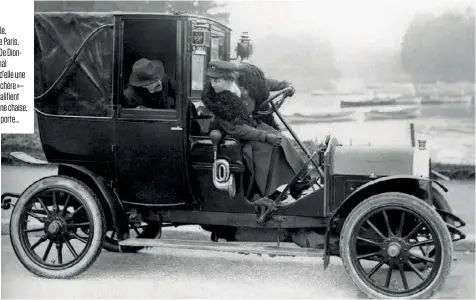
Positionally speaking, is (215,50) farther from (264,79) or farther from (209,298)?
(209,298)

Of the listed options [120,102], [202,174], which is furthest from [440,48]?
[120,102]

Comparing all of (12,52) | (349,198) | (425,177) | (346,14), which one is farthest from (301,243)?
(12,52)

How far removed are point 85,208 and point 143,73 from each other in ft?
3.52

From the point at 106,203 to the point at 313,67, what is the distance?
2162mm

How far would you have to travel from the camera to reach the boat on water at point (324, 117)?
5875mm

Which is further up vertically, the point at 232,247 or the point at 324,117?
the point at 324,117

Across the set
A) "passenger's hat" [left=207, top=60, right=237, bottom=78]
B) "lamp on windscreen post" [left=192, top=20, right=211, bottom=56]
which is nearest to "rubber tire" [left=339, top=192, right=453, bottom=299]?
"passenger's hat" [left=207, top=60, right=237, bottom=78]

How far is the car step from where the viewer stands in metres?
4.55

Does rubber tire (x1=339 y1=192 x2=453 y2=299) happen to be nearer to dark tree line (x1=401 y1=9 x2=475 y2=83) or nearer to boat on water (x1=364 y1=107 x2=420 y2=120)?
boat on water (x1=364 y1=107 x2=420 y2=120)

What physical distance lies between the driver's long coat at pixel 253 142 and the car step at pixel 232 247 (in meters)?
0.40

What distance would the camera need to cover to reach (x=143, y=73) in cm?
466

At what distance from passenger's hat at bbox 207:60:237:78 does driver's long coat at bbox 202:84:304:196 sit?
0.31ft

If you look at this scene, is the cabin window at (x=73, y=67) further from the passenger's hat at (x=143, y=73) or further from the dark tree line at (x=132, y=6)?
the dark tree line at (x=132, y=6)

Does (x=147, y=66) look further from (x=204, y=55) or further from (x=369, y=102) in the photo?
(x=369, y=102)
